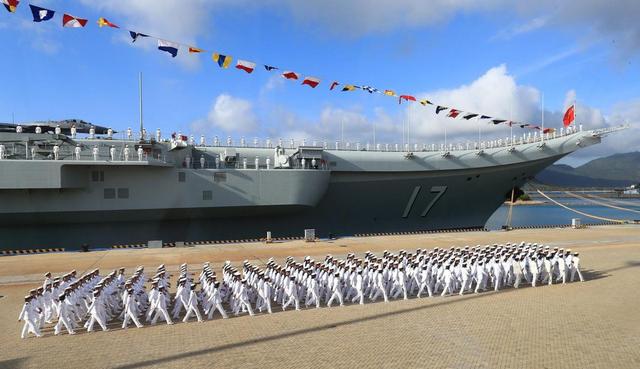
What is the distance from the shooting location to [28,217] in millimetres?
19906

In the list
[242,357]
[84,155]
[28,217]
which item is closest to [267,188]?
[84,155]

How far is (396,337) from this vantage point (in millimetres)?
7930

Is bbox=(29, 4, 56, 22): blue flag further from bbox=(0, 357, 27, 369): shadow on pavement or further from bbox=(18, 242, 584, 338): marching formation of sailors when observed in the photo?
bbox=(0, 357, 27, 369): shadow on pavement

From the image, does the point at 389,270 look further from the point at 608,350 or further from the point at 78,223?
the point at 78,223

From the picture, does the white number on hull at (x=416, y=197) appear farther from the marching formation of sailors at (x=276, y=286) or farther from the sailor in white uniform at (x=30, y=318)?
the sailor in white uniform at (x=30, y=318)

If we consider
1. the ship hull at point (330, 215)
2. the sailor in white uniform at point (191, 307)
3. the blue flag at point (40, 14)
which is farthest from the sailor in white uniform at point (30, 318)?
the ship hull at point (330, 215)

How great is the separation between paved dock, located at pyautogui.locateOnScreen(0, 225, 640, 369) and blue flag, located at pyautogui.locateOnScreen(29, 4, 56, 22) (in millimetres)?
8654

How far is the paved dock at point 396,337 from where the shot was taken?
677 centimetres

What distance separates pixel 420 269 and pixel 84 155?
16368mm

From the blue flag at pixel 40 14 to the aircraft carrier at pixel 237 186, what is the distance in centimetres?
590

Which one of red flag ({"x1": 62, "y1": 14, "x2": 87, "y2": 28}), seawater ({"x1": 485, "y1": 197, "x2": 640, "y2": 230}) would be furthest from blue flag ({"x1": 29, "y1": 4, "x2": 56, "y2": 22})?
seawater ({"x1": 485, "y1": 197, "x2": 640, "y2": 230})

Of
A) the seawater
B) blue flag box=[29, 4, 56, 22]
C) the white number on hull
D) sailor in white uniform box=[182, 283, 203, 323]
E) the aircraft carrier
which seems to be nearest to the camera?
sailor in white uniform box=[182, 283, 203, 323]

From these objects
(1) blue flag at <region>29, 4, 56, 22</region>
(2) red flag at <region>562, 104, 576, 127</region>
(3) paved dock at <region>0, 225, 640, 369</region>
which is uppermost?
(1) blue flag at <region>29, 4, 56, 22</region>

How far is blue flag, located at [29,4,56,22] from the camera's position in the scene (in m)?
15.0
